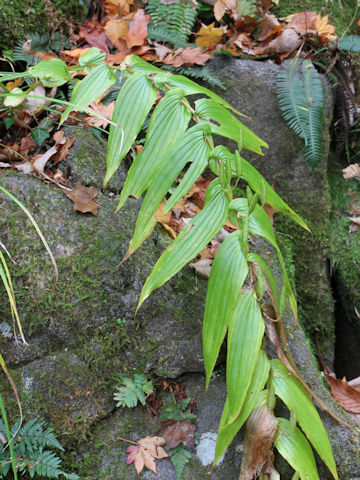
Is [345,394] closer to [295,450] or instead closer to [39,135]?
[295,450]

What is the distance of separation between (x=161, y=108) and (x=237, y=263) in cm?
56

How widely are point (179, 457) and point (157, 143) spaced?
128 cm

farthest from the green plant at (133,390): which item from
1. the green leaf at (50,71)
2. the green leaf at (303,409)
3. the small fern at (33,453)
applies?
the green leaf at (50,71)

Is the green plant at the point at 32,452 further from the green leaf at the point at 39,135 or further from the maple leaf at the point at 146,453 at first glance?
the green leaf at the point at 39,135

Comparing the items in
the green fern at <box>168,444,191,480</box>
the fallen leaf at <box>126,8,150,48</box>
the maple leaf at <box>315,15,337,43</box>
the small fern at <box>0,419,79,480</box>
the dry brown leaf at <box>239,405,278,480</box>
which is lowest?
the small fern at <box>0,419,79,480</box>

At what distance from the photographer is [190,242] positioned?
1.26 metres

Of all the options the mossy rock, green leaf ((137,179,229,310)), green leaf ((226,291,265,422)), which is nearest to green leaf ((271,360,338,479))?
green leaf ((226,291,265,422))

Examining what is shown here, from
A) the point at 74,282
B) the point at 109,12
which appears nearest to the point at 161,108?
the point at 74,282

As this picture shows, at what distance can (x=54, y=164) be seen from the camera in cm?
225

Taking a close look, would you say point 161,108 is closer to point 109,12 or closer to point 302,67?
point 302,67

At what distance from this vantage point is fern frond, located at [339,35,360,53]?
2.76 meters

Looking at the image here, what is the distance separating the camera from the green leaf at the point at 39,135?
7.54 feet

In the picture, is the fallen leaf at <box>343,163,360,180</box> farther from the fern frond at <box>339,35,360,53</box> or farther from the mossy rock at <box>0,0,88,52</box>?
the mossy rock at <box>0,0,88,52</box>

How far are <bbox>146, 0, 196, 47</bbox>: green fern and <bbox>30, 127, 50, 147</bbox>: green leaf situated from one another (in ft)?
3.59
